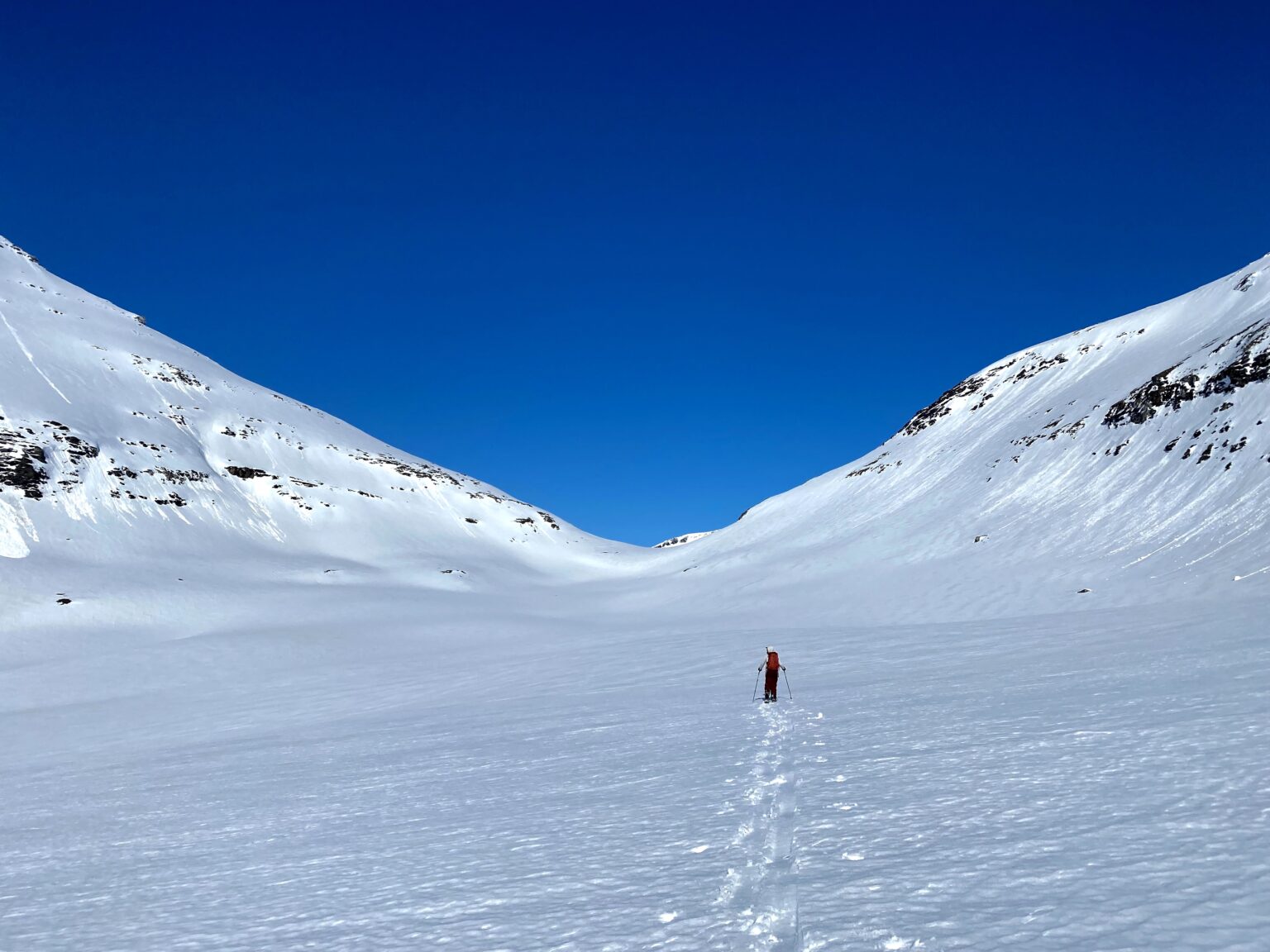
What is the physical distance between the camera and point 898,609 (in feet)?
129

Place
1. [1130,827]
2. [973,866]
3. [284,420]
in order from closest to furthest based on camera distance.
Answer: [973,866] → [1130,827] → [284,420]

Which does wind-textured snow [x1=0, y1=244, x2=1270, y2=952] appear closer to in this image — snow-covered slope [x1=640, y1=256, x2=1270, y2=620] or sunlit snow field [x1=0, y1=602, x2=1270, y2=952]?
sunlit snow field [x1=0, y1=602, x2=1270, y2=952]

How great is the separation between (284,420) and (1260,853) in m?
115

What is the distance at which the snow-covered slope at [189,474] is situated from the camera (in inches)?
2751

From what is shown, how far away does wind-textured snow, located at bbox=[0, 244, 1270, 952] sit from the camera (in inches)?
256

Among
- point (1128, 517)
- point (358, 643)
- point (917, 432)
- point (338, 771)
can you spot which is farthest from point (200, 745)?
Result: point (917, 432)

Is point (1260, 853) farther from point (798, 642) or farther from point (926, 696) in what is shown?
point (798, 642)

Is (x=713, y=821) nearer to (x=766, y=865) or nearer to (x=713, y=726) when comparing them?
(x=766, y=865)

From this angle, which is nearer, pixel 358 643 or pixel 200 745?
pixel 200 745

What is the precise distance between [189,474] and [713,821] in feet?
286

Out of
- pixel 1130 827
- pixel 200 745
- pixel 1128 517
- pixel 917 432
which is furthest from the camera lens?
pixel 917 432

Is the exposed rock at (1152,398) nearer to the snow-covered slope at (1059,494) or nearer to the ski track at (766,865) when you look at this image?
the snow-covered slope at (1059,494)

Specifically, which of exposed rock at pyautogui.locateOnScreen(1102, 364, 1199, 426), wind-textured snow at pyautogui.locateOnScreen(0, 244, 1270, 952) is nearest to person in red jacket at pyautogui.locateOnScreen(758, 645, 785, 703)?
wind-textured snow at pyautogui.locateOnScreen(0, 244, 1270, 952)

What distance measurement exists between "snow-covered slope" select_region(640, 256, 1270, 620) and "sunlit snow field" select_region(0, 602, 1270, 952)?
74.3 ft
